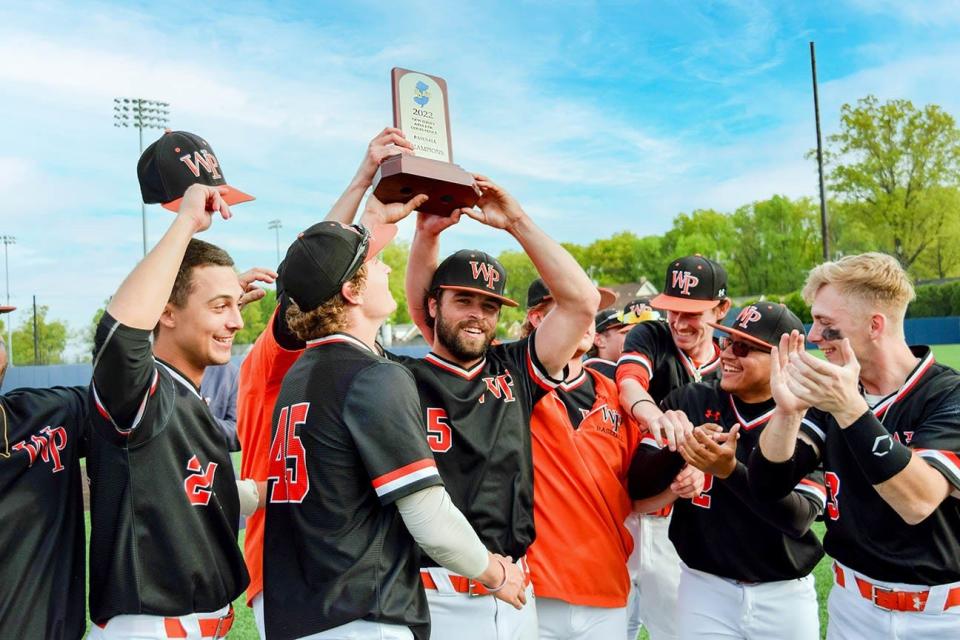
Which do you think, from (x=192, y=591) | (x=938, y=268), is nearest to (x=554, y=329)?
(x=192, y=591)

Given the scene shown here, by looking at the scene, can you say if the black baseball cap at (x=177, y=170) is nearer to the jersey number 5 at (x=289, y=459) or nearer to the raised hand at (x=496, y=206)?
the jersey number 5 at (x=289, y=459)

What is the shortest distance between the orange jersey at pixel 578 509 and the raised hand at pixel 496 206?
91 centimetres

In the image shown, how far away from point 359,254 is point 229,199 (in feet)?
1.88

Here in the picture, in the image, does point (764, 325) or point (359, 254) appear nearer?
point (359, 254)

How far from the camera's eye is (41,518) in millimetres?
2396

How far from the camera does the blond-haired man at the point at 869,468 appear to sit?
2723 millimetres

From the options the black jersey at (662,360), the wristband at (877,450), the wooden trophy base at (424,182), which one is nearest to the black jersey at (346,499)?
the wooden trophy base at (424,182)

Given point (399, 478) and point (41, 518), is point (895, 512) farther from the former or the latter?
point (41, 518)

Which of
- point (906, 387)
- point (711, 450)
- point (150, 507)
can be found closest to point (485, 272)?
point (711, 450)

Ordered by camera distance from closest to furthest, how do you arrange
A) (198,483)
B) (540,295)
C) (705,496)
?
(198,483) < (705,496) < (540,295)

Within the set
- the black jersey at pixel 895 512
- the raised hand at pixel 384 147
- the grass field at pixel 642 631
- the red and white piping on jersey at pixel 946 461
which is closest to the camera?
the red and white piping on jersey at pixel 946 461

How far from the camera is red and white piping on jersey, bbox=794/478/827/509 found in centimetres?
343

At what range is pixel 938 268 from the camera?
4250 centimetres

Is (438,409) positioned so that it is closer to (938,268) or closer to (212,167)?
(212,167)
